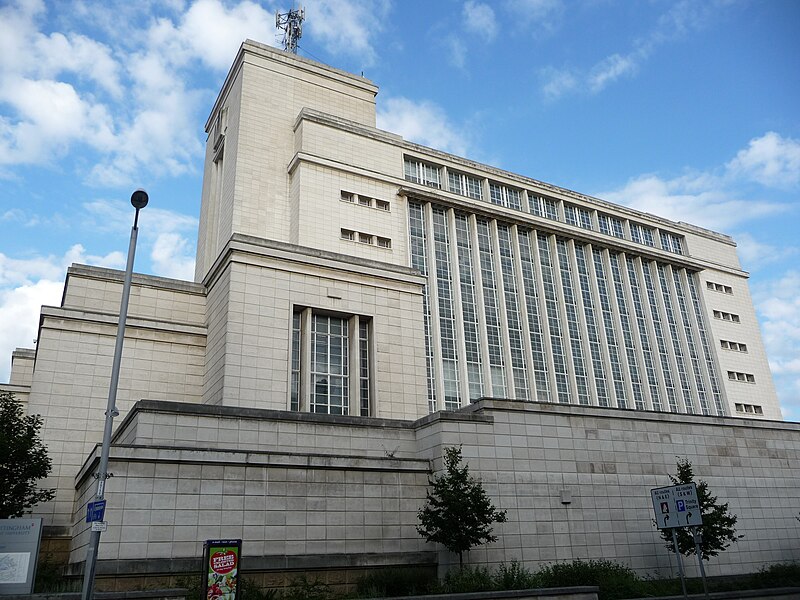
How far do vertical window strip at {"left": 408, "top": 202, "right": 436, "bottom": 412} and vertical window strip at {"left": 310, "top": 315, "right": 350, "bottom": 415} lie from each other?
32.9 feet

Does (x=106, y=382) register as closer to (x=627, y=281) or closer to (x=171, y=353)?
(x=171, y=353)

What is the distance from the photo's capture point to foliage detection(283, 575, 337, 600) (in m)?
20.4

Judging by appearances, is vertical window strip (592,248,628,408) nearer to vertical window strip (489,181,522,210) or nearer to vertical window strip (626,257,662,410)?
vertical window strip (626,257,662,410)

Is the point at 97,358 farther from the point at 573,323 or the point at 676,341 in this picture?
the point at 676,341

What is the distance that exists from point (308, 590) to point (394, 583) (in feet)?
9.74

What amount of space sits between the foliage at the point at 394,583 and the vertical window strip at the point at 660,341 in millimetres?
39189

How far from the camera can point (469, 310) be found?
161ft

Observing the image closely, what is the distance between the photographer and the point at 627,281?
59688mm

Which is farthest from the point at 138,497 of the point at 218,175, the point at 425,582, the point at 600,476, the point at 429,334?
the point at 218,175

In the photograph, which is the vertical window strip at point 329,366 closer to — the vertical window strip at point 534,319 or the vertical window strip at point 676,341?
the vertical window strip at point 534,319

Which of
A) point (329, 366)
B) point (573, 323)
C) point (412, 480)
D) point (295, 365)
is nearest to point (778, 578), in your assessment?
point (412, 480)

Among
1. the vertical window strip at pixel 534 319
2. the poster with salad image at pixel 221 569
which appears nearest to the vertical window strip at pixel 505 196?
the vertical window strip at pixel 534 319

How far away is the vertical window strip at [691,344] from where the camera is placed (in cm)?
5794

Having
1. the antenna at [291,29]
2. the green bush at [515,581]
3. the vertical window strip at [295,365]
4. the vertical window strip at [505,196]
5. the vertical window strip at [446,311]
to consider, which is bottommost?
the green bush at [515,581]
